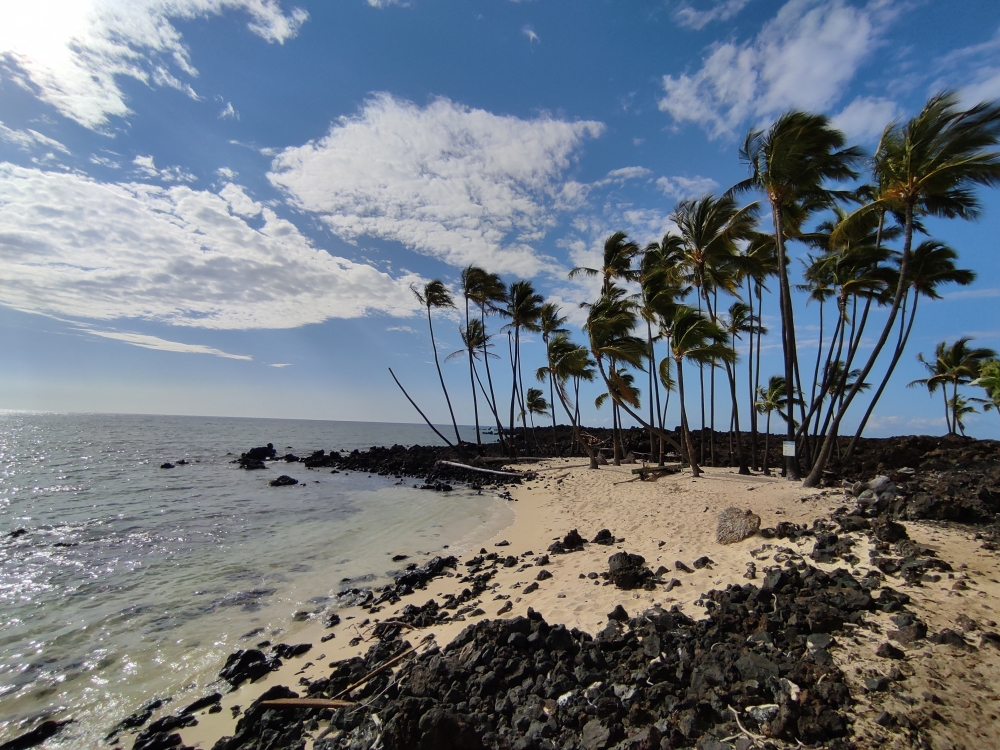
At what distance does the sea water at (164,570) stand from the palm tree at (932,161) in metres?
13.0

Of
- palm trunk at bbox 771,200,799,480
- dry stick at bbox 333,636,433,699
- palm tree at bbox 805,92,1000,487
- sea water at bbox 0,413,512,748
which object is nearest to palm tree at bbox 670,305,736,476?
palm trunk at bbox 771,200,799,480

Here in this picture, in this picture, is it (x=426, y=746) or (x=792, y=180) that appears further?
(x=792, y=180)

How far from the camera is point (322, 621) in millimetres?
7020

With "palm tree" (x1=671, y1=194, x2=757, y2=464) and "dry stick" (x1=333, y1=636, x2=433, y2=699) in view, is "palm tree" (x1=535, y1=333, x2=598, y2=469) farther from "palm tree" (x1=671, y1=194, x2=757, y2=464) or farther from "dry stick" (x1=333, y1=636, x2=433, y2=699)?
"dry stick" (x1=333, y1=636, x2=433, y2=699)

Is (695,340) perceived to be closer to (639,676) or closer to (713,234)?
(713,234)

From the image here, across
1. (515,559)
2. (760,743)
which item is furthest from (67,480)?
(760,743)

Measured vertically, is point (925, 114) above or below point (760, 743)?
above

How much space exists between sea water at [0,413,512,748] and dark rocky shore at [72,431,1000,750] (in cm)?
119

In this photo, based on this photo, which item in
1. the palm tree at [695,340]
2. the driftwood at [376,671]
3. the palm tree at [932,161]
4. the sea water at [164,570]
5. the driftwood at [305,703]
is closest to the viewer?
the driftwood at [305,703]

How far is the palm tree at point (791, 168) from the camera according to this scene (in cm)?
1271

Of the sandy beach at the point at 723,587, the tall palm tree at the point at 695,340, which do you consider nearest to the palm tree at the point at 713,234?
the tall palm tree at the point at 695,340

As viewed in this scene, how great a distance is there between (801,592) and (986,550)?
311cm

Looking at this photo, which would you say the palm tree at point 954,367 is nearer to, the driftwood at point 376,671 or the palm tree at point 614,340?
the palm tree at point 614,340

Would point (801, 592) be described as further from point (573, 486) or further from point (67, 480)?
point (67, 480)
